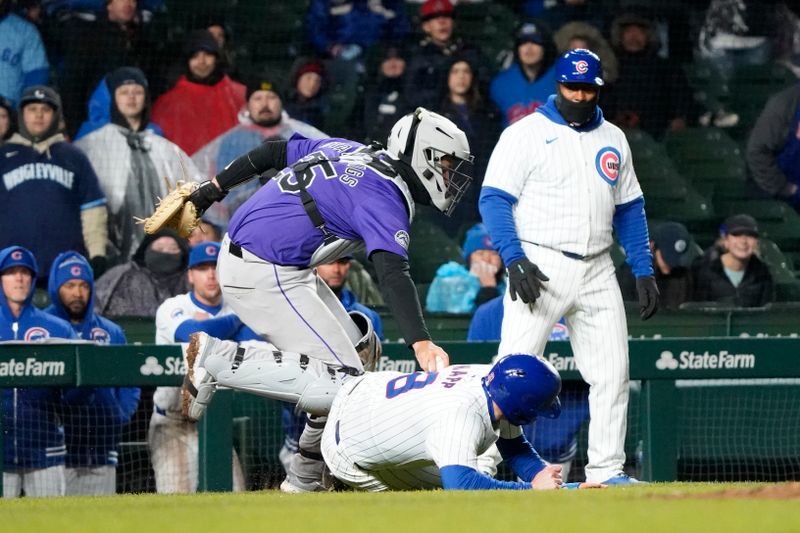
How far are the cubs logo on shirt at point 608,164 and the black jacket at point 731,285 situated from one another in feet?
12.1

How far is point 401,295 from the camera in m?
5.39

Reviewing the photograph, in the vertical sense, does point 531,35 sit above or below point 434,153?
above

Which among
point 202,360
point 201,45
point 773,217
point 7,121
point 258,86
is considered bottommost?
point 202,360

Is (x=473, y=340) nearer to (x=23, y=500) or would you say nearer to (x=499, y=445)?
(x=499, y=445)

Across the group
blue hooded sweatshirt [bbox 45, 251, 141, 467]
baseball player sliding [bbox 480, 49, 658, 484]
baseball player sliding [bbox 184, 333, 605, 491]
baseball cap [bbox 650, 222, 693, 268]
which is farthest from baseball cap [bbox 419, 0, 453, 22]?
baseball player sliding [bbox 184, 333, 605, 491]

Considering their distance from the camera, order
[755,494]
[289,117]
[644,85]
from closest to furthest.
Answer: [755,494] → [289,117] → [644,85]

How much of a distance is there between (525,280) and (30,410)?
2.91 metres

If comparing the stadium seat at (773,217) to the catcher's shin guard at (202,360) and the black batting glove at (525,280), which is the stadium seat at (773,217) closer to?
the black batting glove at (525,280)

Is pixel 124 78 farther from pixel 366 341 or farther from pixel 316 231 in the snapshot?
pixel 316 231

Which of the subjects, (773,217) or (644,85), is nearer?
(773,217)

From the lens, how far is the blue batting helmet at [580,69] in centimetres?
632

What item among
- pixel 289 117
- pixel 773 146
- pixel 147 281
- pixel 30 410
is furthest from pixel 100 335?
pixel 773 146

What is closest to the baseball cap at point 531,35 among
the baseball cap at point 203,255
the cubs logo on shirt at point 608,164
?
the baseball cap at point 203,255

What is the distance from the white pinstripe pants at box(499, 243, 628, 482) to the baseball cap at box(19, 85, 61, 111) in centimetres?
469
